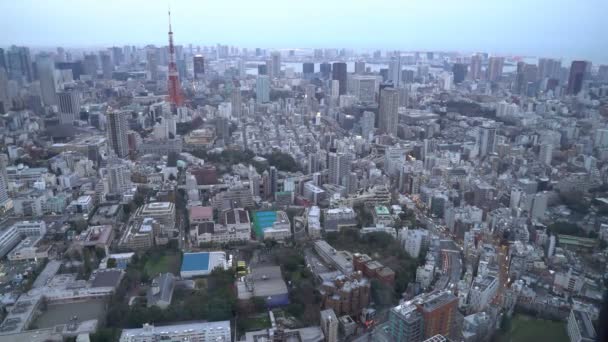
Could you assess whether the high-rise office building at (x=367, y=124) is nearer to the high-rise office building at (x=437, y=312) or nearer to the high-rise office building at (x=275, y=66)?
the high-rise office building at (x=437, y=312)

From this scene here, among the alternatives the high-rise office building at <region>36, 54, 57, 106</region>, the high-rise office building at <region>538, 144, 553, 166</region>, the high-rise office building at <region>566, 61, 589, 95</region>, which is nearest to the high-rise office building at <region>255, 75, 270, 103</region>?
the high-rise office building at <region>36, 54, 57, 106</region>

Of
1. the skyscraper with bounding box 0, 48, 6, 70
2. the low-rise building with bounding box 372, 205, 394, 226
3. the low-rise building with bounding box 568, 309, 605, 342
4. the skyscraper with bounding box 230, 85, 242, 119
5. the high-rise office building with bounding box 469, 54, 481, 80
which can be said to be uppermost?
the skyscraper with bounding box 0, 48, 6, 70

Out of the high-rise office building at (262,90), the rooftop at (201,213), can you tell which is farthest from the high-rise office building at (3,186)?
the high-rise office building at (262,90)

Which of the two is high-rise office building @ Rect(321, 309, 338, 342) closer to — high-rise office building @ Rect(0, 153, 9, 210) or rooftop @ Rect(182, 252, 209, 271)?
rooftop @ Rect(182, 252, 209, 271)

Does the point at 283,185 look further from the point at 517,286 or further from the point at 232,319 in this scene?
the point at 517,286

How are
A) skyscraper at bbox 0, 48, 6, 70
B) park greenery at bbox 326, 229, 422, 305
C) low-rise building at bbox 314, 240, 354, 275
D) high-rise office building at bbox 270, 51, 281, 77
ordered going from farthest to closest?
high-rise office building at bbox 270, 51, 281, 77
skyscraper at bbox 0, 48, 6, 70
low-rise building at bbox 314, 240, 354, 275
park greenery at bbox 326, 229, 422, 305

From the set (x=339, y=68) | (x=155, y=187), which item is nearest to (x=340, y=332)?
(x=155, y=187)

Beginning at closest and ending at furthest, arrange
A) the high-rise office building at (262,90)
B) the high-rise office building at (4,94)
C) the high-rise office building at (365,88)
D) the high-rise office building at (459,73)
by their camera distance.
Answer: the high-rise office building at (4,94)
the high-rise office building at (365,88)
the high-rise office building at (262,90)
the high-rise office building at (459,73)
